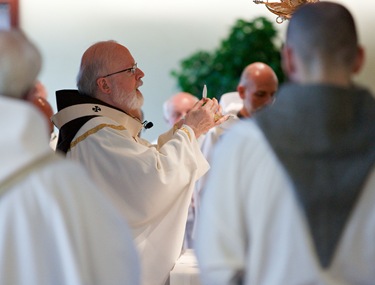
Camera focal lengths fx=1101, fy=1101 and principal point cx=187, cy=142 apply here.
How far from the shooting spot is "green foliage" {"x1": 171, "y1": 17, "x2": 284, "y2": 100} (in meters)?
11.4

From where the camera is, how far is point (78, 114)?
215 inches

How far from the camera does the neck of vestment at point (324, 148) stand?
321 cm

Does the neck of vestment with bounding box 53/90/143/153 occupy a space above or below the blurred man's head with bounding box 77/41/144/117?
below

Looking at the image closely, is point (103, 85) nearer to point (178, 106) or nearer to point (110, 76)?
point (110, 76)

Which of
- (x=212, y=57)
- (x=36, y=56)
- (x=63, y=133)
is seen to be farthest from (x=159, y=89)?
(x=36, y=56)

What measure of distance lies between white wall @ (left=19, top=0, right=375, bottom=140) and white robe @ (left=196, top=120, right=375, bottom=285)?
8.81 meters

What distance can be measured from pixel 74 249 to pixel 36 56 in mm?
583

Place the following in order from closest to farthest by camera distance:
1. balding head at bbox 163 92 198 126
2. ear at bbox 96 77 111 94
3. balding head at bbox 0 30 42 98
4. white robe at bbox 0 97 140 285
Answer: white robe at bbox 0 97 140 285 → balding head at bbox 0 30 42 98 → ear at bbox 96 77 111 94 → balding head at bbox 163 92 198 126

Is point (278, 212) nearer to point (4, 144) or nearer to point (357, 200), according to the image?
point (357, 200)

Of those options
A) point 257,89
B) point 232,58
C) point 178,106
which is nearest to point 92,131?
point 257,89

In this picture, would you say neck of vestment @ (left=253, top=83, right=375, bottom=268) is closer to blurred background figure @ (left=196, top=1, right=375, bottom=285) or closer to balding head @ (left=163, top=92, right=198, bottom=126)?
blurred background figure @ (left=196, top=1, right=375, bottom=285)

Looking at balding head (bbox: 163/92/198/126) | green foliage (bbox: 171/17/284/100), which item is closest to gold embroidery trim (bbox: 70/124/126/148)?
balding head (bbox: 163/92/198/126)

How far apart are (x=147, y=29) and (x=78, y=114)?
7.12 metres

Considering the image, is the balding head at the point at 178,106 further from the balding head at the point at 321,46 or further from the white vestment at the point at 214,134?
the balding head at the point at 321,46
